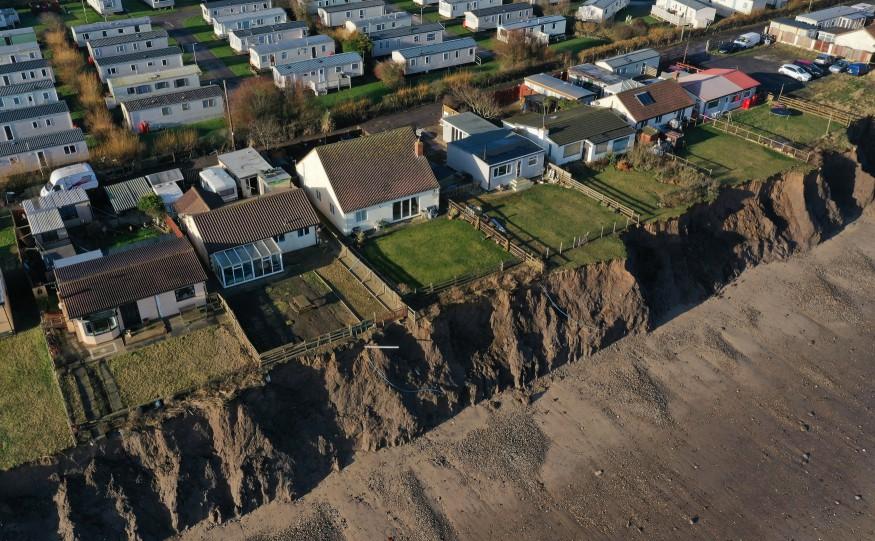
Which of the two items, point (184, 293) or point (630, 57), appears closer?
point (184, 293)

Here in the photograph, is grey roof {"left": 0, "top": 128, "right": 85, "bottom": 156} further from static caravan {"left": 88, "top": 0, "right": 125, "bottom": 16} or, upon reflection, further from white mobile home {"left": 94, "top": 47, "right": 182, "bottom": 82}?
static caravan {"left": 88, "top": 0, "right": 125, "bottom": 16}

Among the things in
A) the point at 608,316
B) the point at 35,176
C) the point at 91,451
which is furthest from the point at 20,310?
the point at 608,316

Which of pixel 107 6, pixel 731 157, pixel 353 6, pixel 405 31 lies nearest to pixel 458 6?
pixel 353 6

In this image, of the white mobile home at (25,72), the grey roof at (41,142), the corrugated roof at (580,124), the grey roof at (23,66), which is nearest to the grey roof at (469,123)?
the corrugated roof at (580,124)

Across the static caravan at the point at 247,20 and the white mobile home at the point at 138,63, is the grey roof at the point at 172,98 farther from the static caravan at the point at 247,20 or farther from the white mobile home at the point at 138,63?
the static caravan at the point at 247,20

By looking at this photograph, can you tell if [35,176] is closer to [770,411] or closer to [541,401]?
[541,401]

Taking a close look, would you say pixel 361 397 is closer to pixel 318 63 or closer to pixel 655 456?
pixel 655 456
